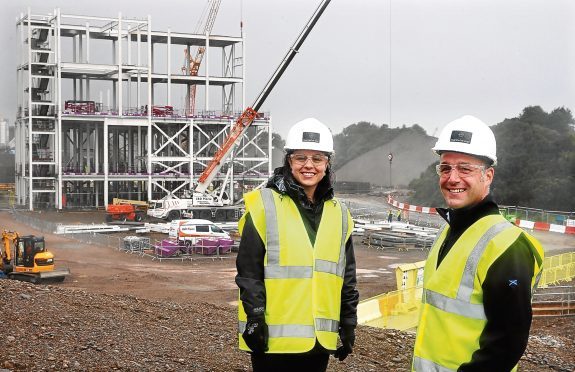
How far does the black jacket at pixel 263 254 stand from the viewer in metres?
4.25

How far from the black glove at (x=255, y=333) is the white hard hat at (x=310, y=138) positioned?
3.76 feet

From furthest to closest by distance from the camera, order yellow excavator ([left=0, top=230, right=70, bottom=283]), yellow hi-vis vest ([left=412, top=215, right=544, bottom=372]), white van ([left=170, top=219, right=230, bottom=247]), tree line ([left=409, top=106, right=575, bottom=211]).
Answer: tree line ([left=409, top=106, right=575, bottom=211]) < white van ([left=170, top=219, right=230, bottom=247]) < yellow excavator ([left=0, top=230, right=70, bottom=283]) < yellow hi-vis vest ([left=412, top=215, right=544, bottom=372])

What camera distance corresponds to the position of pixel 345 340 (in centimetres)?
457

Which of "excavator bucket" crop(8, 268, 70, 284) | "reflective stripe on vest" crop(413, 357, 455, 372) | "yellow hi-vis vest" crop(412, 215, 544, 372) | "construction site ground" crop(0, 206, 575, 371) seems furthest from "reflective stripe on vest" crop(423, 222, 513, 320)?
"excavator bucket" crop(8, 268, 70, 284)

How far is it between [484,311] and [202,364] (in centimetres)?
518

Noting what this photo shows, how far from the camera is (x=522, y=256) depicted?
130 inches

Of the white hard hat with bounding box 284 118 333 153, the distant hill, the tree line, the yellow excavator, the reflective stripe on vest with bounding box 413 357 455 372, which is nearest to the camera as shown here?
the reflective stripe on vest with bounding box 413 357 455 372

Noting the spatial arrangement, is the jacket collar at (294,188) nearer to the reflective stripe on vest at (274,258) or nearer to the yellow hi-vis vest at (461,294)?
the reflective stripe on vest at (274,258)

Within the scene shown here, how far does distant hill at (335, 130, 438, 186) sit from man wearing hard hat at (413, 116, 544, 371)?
57.1 m

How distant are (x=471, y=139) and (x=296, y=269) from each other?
137cm

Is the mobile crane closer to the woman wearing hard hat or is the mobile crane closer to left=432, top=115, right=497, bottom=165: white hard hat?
the woman wearing hard hat

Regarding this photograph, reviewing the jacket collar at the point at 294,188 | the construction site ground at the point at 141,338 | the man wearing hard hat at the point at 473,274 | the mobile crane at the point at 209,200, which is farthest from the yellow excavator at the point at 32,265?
the mobile crane at the point at 209,200

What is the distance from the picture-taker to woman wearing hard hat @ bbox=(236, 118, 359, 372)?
4.30 metres

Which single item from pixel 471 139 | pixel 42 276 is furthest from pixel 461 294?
pixel 42 276
